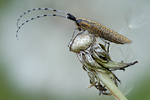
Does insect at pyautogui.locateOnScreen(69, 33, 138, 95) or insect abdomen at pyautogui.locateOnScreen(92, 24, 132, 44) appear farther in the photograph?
insect abdomen at pyautogui.locateOnScreen(92, 24, 132, 44)

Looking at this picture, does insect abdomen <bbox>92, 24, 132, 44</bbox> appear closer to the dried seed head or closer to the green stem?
the dried seed head

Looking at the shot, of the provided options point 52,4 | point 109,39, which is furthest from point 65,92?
point 109,39

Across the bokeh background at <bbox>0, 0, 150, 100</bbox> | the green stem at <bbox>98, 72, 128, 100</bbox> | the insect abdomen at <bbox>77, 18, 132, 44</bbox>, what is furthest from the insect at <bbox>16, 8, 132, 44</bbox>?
the bokeh background at <bbox>0, 0, 150, 100</bbox>

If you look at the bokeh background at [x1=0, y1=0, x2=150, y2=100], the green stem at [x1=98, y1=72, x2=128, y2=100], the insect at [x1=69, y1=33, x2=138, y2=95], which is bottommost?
the green stem at [x1=98, y1=72, x2=128, y2=100]

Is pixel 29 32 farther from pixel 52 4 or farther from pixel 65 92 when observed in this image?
pixel 65 92

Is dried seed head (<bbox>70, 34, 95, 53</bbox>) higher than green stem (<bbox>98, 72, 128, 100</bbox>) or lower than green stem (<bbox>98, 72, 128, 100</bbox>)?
higher

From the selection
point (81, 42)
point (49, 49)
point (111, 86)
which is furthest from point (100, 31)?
point (49, 49)

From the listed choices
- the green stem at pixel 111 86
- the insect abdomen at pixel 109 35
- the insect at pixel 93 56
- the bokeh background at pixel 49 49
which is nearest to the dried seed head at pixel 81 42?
→ the insect at pixel 93 56
